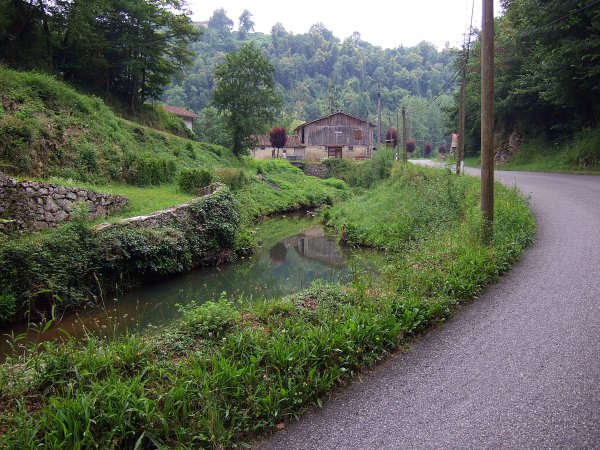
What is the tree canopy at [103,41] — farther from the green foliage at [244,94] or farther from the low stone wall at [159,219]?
the low stone wall at [159,219]

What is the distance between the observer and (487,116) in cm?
957

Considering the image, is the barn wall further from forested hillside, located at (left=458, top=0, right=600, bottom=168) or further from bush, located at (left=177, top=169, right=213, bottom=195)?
bush, located at (left=177, top=169, right=213, bottom=195)

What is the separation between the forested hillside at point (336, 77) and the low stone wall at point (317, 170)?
34.4 m

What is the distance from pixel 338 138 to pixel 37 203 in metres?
49.6

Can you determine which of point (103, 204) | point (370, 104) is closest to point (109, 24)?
point (103, 204)

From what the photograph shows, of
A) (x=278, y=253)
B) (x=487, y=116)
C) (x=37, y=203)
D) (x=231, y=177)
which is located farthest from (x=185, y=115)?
(x=487, y=116)

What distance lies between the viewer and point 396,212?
20.0 m

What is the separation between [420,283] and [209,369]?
3.82 metres

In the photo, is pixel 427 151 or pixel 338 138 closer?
pixel 338 138

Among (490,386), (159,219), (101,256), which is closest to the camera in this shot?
(490,386)

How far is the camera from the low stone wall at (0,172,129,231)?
12.2 metres

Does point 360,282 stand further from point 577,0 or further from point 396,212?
point 577,0

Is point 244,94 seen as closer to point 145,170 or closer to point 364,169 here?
point 364,169

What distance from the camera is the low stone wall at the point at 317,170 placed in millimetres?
54531
